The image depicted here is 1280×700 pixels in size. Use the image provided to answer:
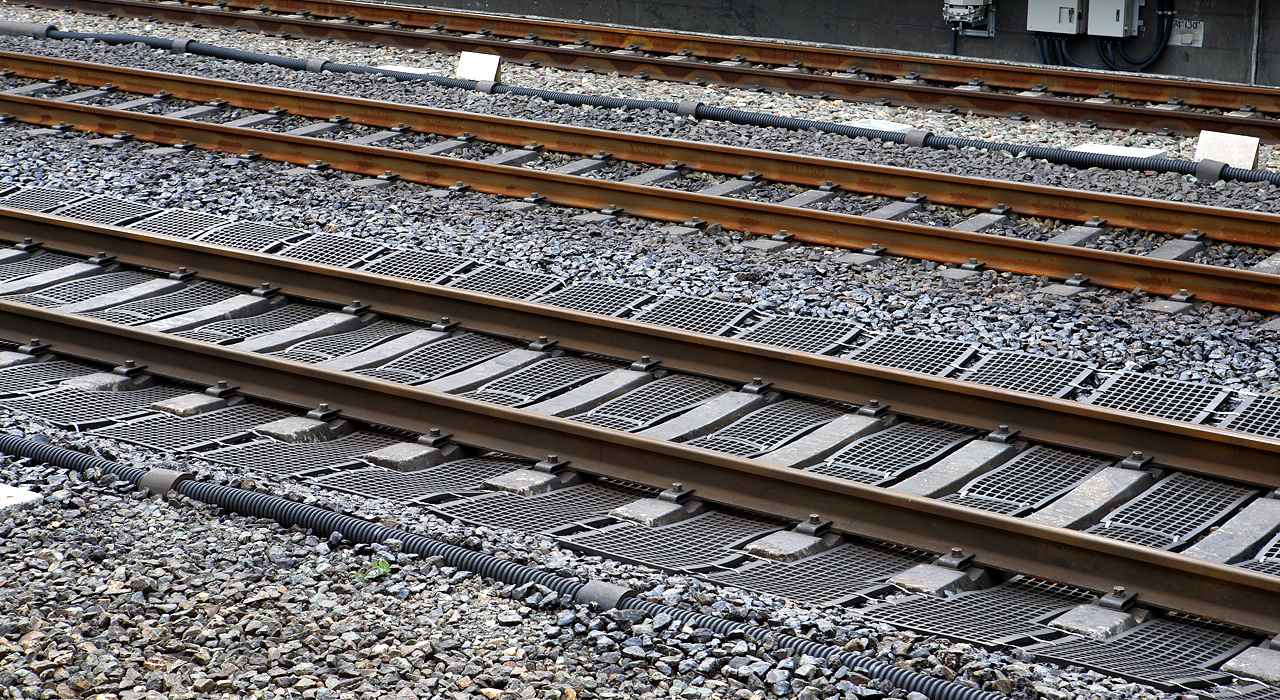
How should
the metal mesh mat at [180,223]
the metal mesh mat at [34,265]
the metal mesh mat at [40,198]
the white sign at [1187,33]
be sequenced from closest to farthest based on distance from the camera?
the metal mesh mat at [34,265], the metal mesh mat at [180,223], the metal mesh mat at [40,198], the white sign at [1187,33]

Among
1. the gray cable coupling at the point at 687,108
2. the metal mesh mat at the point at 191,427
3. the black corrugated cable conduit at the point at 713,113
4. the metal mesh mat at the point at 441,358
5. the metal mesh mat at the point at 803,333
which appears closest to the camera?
the metal mesh mat at the point at 191,427

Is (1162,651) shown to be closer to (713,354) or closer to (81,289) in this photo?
(713,354)

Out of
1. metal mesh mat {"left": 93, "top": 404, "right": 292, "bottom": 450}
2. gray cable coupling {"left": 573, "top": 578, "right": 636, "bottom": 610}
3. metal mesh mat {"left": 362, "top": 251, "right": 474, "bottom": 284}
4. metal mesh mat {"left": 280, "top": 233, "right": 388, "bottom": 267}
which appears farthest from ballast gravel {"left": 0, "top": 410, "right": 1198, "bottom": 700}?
metal mesh mat {"left": 280, "top": 233, "right": 388, "bottom": 267}

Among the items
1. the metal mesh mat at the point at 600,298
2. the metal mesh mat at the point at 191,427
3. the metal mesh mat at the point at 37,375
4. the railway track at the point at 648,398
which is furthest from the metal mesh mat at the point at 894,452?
the metal mesh mat at the point at 37,375

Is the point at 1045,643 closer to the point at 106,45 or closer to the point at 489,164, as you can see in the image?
the point at 489,164

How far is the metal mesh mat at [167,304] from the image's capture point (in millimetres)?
8836

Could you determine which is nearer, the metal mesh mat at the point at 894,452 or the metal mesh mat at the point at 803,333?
the metal mesh mat at the point at 894,452

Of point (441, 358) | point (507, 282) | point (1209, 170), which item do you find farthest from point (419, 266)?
point (1209, 170)

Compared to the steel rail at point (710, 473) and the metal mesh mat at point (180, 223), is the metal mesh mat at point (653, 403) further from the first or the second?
the metal mesh mat at point (180, 223)

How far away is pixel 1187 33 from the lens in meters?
16.5

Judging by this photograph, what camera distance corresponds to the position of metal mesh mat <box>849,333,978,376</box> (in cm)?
775

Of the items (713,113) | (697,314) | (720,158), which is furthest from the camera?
(713,113)

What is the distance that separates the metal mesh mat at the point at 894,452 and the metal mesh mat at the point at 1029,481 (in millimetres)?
316

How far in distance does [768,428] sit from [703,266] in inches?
97.7
